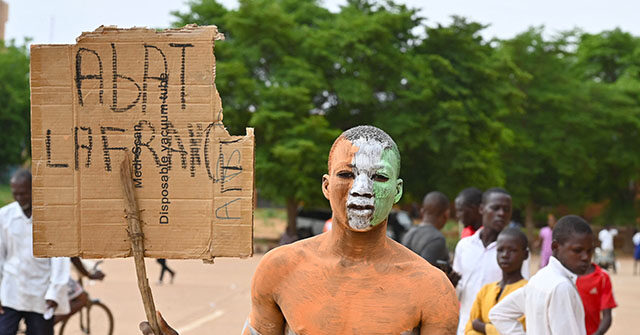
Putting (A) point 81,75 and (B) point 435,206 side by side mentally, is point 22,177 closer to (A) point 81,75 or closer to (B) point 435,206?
(B) point 435,206

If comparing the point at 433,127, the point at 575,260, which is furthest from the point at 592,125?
the point at 575,260

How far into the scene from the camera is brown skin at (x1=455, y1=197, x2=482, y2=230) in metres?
7.45

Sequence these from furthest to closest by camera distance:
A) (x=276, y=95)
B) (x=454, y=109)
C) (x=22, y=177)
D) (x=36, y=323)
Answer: (x=454, y=109) < (x=276, y=95) < (x=36, y=323) < (x=22, y=177)

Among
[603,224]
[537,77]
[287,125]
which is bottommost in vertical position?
[603,224]

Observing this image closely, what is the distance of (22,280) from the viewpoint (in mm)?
6852

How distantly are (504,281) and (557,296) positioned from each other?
50.9 inches

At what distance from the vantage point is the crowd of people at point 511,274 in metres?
4.51

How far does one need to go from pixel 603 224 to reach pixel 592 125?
18.8 ft

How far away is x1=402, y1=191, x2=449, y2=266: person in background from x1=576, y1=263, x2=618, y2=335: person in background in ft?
3.23

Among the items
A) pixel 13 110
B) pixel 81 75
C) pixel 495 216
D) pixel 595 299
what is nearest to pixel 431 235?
pixel 495 216

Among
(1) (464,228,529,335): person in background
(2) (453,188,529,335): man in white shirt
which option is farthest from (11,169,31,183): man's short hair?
(1) (464,228,529,335): person in background

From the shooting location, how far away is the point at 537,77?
35.9m

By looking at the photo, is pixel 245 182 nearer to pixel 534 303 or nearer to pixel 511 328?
pixel 534 303

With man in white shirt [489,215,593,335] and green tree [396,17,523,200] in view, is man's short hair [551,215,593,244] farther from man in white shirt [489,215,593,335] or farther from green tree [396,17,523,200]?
green tree [396,17,523,200]
